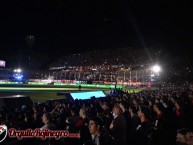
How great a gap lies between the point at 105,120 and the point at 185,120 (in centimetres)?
397

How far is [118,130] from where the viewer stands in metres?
7.92

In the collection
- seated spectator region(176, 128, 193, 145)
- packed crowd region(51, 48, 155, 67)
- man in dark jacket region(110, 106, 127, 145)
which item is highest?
packed crowd region(51, 48, 155, 67)

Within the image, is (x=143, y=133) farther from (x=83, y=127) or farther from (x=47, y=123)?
A: (x=47, y=123)

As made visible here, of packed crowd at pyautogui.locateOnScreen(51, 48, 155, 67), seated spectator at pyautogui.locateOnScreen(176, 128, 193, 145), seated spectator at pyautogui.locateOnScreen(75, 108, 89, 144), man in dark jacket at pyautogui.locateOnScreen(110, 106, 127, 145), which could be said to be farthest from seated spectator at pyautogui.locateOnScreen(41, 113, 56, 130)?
packed crowd at pyautogui.locateOnScreen(51, 48, 155, 67)

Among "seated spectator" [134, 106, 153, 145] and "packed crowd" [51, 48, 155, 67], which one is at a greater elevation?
"packed crowd" [51, 48, 155, 67]

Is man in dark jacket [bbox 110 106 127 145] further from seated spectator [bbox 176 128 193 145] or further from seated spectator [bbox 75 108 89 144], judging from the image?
seated spectator [bbox 176 128 193 145]

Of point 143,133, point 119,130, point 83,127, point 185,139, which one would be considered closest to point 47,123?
point 83,127

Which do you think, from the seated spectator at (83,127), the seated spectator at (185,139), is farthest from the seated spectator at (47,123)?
the seated spectator at (185,139)

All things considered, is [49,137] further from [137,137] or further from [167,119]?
[167,119]

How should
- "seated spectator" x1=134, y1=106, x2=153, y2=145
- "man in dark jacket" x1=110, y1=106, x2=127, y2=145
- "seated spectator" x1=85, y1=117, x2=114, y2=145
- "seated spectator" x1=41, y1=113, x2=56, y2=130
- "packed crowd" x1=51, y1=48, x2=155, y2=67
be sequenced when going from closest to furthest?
"seated spectator" x1=85, y1=117, x2=114, y2=145 → "seated spectator" x1=41, y1=113, x2=56, y2=130 → "man in dark jacket" x1=110, y1=106, x2=127, y2=145 → "seated spectator" x1=134, y1=106, x2=153, y2=145 → "packed crowd" x1=51, y1=48, x2=155, y2=67

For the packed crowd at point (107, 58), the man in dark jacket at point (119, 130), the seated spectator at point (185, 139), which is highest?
the packed crowd at point (107, 58)

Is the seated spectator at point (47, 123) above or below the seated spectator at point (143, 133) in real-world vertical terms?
above

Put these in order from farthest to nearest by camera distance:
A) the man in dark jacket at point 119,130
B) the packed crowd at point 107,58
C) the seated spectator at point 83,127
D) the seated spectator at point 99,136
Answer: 1. the packed crowd at point 107,58
2. the man in dark jacket at point 119,130
3. the seated spectator at point 83,127
4. the seated spectator at point 99,136

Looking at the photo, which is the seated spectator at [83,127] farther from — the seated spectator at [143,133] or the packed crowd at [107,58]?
the packed crowd at [107,58]
